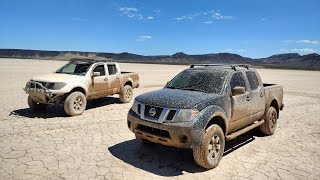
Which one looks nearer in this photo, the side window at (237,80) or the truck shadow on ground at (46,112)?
the side window at (237,80)

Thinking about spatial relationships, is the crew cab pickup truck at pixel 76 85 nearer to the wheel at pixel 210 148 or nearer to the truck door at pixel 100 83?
the truck door at pixel 100 83

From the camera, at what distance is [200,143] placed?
17.7ft

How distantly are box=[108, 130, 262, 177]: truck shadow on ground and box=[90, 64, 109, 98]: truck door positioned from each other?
12.8 feet

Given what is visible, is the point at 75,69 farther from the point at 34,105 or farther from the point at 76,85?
the point at 34,105

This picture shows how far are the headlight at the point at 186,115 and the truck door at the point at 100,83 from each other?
6044 mm

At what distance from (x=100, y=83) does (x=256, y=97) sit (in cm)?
609

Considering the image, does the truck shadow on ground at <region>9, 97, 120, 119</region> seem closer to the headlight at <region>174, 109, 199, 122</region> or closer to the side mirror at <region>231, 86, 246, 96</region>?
the headlight at <region>174, 109, 199, 122</region>

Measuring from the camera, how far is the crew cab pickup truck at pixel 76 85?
31.1ft

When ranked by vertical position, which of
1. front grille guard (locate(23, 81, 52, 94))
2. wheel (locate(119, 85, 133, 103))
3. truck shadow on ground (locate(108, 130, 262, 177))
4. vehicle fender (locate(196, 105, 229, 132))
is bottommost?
truck shadow on ground (locate(108, 130, 262, 177))

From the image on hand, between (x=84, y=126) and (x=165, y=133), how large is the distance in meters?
3.97

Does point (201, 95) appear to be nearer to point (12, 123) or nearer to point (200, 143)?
point (200, 143)

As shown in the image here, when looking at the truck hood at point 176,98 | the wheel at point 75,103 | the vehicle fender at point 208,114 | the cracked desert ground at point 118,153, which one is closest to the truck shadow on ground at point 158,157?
the cracked desert ground at point 118,153

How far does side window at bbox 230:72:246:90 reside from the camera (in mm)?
6621

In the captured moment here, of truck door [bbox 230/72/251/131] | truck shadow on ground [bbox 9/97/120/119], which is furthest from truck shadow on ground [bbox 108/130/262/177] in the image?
truck shadow on ground [bbox 9/97/120/119]
